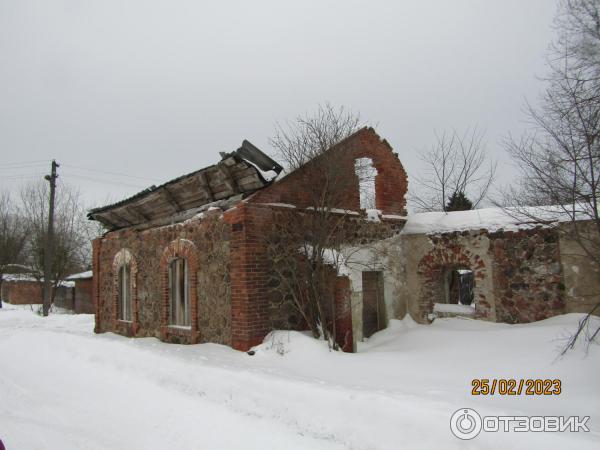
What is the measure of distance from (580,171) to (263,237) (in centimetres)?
525

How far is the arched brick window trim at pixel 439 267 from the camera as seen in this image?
8688mm

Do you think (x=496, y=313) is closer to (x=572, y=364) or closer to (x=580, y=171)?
(x=572, y=364)

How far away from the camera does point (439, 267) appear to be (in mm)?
9344

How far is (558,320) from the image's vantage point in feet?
24.1

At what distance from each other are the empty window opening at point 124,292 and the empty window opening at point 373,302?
7030 millimetres

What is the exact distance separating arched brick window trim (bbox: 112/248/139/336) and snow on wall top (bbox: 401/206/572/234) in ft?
24.4

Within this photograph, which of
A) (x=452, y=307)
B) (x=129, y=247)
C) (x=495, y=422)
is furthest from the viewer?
(x=129, y=247)

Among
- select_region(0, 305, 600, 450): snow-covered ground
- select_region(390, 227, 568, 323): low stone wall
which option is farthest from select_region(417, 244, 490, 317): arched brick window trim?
select_region(0, 305, 600, 450): snow-covered ground

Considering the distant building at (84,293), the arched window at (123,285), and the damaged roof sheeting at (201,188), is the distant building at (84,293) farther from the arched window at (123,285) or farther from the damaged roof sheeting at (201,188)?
the damaged roof sheeting at (201,188)

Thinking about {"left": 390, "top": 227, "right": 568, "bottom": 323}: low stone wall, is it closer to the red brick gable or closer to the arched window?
the red brick gable

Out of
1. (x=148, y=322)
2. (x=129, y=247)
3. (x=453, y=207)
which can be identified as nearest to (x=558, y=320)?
(x=148, y=322)

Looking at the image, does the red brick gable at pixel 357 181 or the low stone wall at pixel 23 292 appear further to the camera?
the low stone wall at pixel 23 292

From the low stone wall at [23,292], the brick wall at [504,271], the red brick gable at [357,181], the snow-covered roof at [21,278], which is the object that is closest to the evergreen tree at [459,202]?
the red brick gable at [357,181]

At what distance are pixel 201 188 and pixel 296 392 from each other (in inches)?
204
